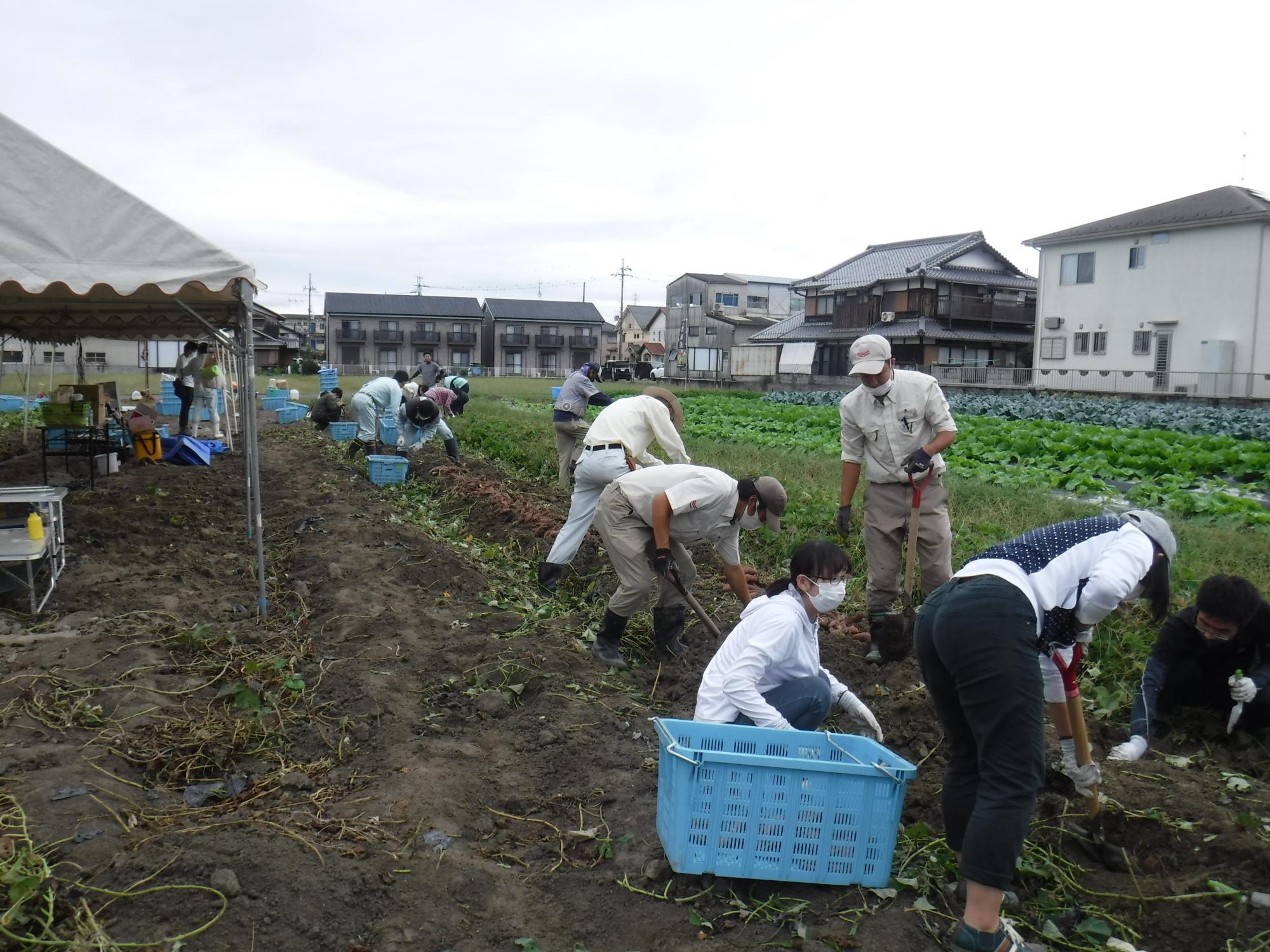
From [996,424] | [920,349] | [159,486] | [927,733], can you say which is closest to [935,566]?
[927,733]

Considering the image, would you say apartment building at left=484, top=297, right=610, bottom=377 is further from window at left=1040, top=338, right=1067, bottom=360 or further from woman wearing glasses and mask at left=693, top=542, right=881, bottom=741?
woman wearing glasses and mask at left=693, top=542, right=881, bottom=741

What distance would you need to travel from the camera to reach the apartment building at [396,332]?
67125 millimetres

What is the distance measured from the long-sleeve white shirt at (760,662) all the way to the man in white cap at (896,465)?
1920mm

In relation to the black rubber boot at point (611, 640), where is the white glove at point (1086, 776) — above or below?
above

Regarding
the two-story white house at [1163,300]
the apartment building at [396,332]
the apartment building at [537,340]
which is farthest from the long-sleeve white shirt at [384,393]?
the apartment building at [537,340]

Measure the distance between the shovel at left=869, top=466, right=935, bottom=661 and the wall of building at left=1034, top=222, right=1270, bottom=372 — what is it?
3071 centimetres

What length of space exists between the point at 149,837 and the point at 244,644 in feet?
7.79

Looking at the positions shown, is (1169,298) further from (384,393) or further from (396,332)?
(396,332)

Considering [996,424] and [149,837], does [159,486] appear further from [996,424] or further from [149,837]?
[996,424]

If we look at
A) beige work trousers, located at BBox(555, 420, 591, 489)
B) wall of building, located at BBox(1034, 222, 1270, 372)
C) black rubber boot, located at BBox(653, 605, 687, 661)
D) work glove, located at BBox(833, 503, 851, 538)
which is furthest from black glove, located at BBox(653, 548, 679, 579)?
wall of building, located at BBox(1034, 222, 1270, 372)

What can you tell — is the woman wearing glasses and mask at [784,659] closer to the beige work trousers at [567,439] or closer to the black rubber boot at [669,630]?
the black rubber boot at [669,630]

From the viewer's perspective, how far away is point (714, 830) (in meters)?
2.97

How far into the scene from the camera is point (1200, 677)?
439 centimetres

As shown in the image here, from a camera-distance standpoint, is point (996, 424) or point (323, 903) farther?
point (996, 424)
